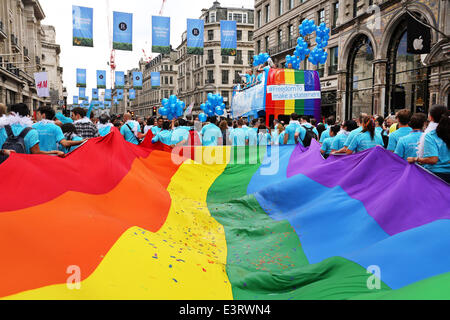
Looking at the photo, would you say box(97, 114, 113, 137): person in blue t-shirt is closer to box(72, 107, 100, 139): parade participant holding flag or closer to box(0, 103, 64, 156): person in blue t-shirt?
box(72, 107, 100, 139): parade participant holding flag

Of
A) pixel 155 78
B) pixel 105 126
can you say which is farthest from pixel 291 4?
pixel 105 126

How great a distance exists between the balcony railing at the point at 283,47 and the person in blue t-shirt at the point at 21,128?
1279 inches

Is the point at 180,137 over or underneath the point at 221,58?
underneath

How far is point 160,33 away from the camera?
19797 mm

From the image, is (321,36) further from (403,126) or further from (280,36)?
(280,36)

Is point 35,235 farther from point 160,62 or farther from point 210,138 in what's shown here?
point 160,62

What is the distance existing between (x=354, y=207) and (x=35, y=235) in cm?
349

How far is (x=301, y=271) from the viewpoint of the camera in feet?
11.0

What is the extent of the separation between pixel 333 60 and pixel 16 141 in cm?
2802

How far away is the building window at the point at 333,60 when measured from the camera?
29531mm

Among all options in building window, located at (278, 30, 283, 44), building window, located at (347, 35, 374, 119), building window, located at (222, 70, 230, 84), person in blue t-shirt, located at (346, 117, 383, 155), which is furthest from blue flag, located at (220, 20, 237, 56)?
building window, located at (222, 70, 230, 84)

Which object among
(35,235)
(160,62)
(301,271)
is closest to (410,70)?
(301,271)

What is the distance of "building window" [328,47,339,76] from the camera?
29531 millimetres

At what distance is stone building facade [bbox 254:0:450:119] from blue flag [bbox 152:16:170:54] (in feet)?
39.0
